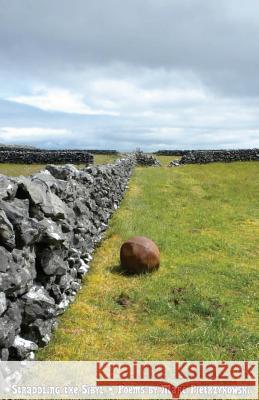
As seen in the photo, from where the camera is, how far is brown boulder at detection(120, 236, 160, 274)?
39.9 ft

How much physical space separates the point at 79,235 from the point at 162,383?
5.39 meters

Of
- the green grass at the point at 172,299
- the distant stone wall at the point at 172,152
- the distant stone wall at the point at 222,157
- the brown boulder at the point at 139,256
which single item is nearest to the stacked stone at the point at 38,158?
the distant stone wall at the point at 222,157

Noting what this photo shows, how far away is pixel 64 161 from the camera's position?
5034cm

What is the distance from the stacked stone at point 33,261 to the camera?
6.75m

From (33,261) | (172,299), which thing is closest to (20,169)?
(172,299)

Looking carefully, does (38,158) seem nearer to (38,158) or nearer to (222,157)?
(38,158)

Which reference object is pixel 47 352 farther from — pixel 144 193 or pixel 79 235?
pixel 144 193

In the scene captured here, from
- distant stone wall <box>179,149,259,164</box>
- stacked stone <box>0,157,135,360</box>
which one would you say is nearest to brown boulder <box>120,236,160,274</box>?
stacked stone <box>0,157,135,360</box>

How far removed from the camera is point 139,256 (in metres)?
12.1

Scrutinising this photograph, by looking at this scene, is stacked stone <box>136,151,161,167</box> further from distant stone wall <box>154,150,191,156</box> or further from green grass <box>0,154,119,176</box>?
distant stone wall <box>154,150,191,156</box>

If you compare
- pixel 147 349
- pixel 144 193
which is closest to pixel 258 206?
pixel 144 193

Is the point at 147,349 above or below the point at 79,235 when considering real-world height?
below

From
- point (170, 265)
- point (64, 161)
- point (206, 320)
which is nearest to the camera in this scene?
point (206, 320)

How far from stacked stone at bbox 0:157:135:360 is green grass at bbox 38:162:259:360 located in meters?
0.48
